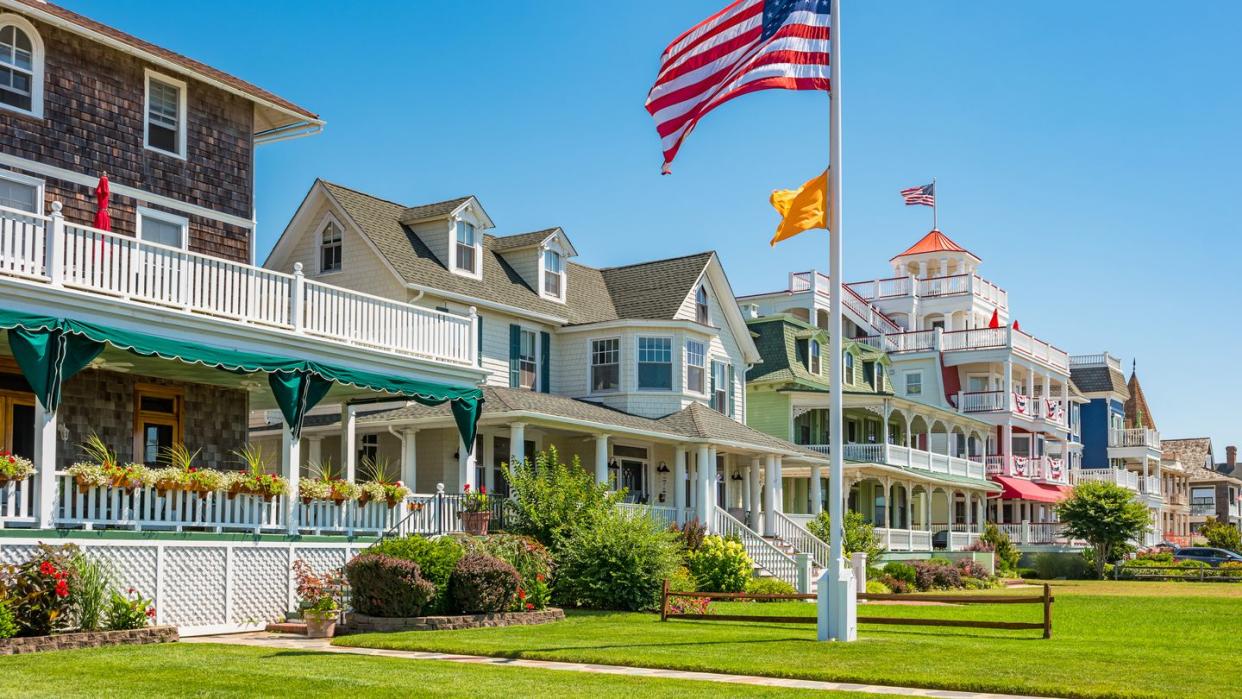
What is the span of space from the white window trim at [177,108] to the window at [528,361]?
11.7 metres

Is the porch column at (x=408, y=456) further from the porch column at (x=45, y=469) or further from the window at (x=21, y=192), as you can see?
the porch column at (x=45, y=469)

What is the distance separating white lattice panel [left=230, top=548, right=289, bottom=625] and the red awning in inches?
1677

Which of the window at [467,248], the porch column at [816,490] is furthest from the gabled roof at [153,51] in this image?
the porch column at [816,490]

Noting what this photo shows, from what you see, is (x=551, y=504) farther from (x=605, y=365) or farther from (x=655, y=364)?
(x=655, y=364)

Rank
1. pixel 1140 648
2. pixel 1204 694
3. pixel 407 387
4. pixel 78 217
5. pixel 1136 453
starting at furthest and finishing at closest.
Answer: pixel 1136 453, pixel 407 387, pixel 78 217, pixel 1140 648, pixel 1204 694

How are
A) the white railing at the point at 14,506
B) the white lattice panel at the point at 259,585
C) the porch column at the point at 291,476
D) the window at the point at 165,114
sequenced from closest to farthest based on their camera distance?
the white railing at the point at 14,506 < the white lattice panel at the point at 259,585 < the porch column at the point at 291,476 < the window at the point at 165,114

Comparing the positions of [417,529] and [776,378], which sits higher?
[776,378]

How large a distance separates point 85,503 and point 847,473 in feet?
99.6

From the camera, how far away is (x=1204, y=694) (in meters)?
13.0

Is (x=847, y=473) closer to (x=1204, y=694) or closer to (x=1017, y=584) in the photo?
(x=1017, y=584)

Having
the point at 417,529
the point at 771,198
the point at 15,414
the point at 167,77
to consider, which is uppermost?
the point at 167,77

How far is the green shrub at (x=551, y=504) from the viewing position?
86.6 ft

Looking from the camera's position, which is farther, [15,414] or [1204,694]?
[15,414]

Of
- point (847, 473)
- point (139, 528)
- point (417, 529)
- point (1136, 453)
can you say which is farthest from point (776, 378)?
point (1136, 453)
